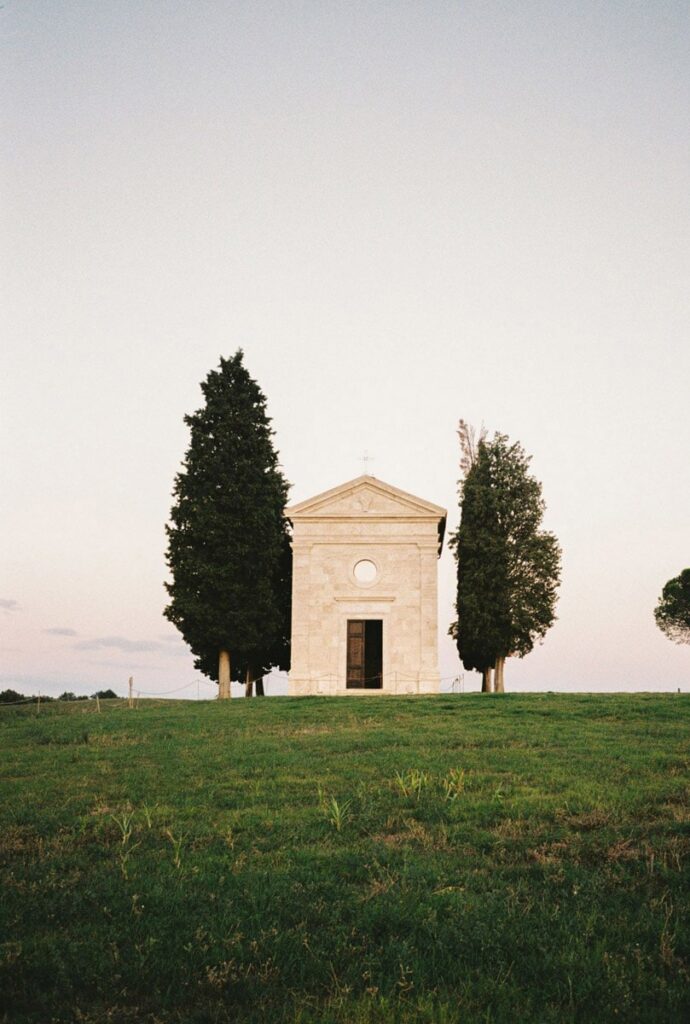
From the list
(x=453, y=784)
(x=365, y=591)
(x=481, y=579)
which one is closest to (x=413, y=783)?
(x=453, y=784)

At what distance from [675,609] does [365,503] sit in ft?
117

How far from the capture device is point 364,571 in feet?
117

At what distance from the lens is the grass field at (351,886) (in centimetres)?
558

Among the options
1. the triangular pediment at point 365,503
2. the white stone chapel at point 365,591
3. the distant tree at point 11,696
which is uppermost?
the triangular pediment at point 365,503

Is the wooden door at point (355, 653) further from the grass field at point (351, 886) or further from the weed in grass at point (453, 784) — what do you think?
the weed in grass at point (453, 784)

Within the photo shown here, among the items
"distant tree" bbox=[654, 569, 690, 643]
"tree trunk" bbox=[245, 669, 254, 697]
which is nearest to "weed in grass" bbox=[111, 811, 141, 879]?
"tree trunk" bbox=[245, 669, 254, 697]

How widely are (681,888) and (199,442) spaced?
1299 inches

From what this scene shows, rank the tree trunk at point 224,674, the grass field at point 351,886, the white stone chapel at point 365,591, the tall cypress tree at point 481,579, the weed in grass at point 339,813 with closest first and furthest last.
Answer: the grass field at point 351,886 → the weed in grass at point 339,813 → the white stone chapel at point 365,591 → the tree trunk at point 224,674 → the tall cypress tree at point 481,579

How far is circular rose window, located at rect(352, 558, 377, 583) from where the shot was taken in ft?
117

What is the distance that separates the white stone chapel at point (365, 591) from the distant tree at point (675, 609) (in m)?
33.2

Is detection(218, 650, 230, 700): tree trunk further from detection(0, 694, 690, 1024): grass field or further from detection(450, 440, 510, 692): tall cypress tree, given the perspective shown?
detection(0, 694, 690, 1024): grass field

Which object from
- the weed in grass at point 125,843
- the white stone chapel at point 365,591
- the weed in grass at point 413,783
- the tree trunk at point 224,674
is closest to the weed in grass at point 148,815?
the weed in grass at point 125,843

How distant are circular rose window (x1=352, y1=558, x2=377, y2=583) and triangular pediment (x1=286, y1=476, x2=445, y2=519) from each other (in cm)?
206

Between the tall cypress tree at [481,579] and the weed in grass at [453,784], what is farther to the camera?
the tall cypress tree at [481,579]
